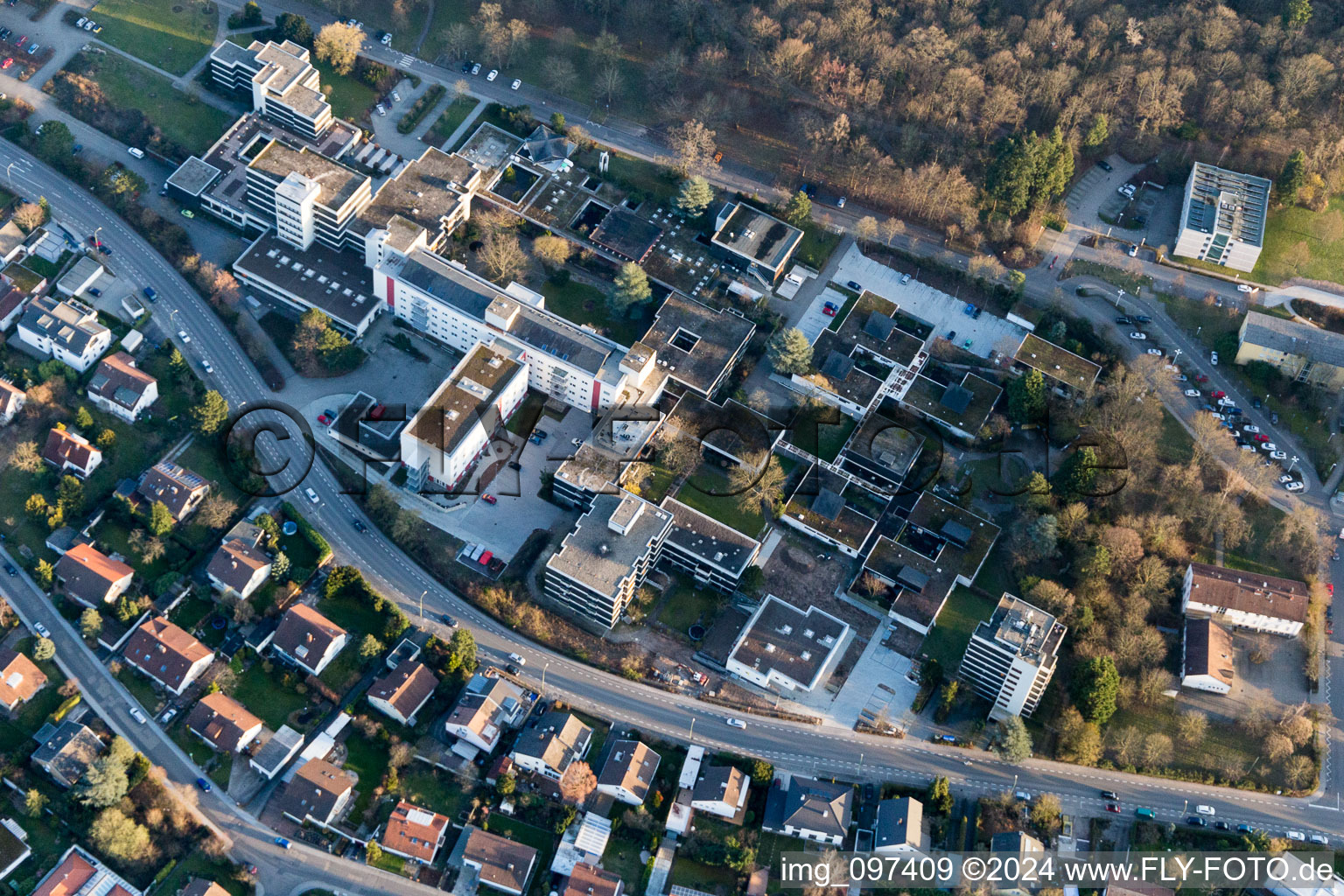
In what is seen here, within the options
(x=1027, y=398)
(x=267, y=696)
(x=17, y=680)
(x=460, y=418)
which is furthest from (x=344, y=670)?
(x=1027, y=398)

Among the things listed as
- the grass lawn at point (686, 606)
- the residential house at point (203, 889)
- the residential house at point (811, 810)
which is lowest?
the residential house at point (811, 810)

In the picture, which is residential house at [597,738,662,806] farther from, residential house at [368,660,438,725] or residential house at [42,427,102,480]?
residential house at [42,427,102,480]

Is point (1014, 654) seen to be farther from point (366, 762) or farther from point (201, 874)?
point (201, 874)

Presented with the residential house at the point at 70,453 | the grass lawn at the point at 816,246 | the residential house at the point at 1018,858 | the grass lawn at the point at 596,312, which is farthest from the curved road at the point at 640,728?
the grass lawn at the point at 816,246

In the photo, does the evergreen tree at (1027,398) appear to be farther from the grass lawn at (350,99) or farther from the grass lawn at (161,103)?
the grass lawn at (161,103)

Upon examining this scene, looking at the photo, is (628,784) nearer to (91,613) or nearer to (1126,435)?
(91,613)

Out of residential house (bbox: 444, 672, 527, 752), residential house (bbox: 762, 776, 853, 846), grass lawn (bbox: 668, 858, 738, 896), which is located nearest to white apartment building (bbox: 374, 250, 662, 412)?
residential house (bbox: 444, 672, 527, 752)
